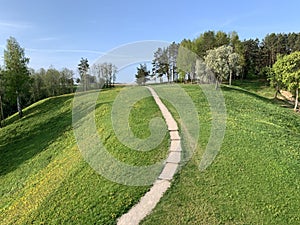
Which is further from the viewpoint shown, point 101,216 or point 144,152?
point 144,152

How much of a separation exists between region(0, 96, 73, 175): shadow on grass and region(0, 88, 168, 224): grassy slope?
15 cm

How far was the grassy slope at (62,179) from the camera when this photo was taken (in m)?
10.8

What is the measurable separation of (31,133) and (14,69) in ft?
47.1

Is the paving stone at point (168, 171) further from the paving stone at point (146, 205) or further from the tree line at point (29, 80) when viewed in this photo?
the tree line at point (29, 80)

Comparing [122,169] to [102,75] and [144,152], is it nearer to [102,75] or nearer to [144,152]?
[144,152]

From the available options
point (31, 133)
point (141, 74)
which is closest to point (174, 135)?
point (31, 133)

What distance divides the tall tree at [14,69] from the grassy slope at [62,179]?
489 inches

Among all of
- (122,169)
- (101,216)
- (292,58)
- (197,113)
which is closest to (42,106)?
(197,113)

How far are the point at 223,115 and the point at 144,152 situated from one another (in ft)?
31.8

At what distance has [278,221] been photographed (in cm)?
928

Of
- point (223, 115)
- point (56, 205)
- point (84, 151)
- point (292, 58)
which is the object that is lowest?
point (56, 205)

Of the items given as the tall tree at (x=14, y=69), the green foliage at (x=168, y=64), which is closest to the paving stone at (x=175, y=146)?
the tall tree at (x=14, y=69)

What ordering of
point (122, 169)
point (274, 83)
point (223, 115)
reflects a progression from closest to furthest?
point (122, 169)
point (223, 115)
point (274, 83)

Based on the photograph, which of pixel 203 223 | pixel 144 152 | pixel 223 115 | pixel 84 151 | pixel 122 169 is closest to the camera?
pixel 203 223
